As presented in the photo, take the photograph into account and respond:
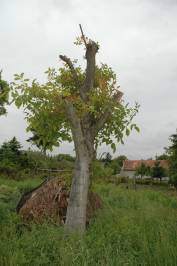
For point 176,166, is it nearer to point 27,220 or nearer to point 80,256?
point 27,220

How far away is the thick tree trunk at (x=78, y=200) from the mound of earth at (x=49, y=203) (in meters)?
1.01

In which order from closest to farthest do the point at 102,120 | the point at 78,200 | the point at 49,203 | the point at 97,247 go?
1. the point at 97,247
2. the point at 78,200
3. the point at 102,120
4. the point at 49,203

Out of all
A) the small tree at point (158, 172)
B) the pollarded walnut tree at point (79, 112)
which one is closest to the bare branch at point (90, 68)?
the pollarded walnut tree at point (79, 112)

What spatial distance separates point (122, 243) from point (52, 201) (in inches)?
117

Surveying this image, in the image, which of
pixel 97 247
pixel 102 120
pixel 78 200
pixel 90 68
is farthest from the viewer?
pixel 90 68

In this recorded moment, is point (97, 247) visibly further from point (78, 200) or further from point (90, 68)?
point (90, 68)

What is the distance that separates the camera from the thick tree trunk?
668 centimetres

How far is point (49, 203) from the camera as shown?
8164 mm

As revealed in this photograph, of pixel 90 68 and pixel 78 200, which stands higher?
pixel 90 68

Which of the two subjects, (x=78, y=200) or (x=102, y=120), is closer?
(x=78, y=200)

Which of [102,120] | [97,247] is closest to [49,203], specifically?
[102,120]

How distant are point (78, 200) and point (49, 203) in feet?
5.19

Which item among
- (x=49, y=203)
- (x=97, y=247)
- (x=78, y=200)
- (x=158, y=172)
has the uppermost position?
(x=158, y=172)

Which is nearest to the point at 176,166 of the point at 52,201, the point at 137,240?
the point at 52,201
